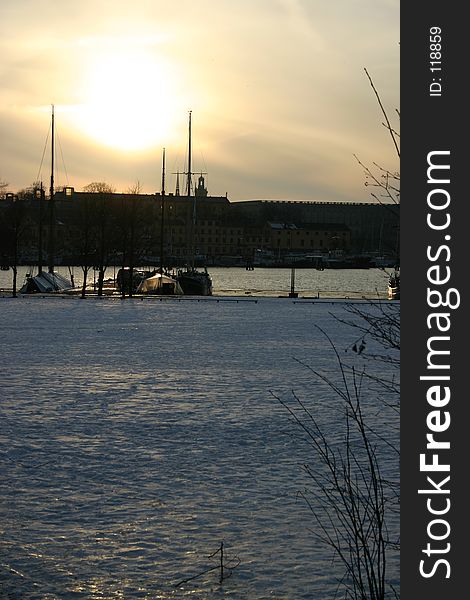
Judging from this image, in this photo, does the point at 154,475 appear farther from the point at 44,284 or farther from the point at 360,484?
the point at 44,284


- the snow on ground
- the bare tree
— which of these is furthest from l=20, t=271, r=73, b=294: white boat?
the bare tree

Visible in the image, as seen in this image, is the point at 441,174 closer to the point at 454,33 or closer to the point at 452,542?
the point at 454,33

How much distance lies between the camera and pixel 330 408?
13.9 metres

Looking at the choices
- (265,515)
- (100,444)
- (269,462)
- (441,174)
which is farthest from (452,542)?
(100,444)

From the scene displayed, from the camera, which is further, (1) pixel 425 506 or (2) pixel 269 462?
(2) pixel 269 462

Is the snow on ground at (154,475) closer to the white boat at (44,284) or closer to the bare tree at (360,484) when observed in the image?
the bare tree at (360,484)

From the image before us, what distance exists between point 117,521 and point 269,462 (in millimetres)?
2587

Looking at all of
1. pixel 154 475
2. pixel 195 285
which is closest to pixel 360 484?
pixel 154 475

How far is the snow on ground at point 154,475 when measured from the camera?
281 inches

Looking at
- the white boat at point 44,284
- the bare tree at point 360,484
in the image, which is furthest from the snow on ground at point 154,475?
the white boat at point 44,284

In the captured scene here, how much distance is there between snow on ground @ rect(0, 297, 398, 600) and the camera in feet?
23.4

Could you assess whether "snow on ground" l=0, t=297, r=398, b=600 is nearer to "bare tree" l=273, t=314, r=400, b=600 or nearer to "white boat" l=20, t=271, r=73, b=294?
"bare tree" l=273, t=314, r=400, b=600

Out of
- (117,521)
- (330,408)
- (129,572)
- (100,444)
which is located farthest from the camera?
(330,408)

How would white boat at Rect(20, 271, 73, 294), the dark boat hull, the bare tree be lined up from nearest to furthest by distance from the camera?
1. the bare tree
2. white boat at Rect(20, 271, 73, 294)
3. the dark boat hull
